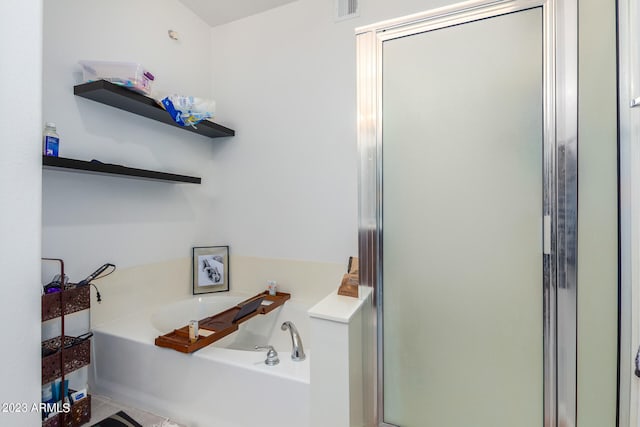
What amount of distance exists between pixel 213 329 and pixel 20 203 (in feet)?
3.72

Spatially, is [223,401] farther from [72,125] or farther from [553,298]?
[72,125]

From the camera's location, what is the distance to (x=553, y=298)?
97cm

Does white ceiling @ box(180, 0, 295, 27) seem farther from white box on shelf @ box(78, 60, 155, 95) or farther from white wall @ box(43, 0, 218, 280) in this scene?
white box on shelf @ box(78, 60, 155, 95)

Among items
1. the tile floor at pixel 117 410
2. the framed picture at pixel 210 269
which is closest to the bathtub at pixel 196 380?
the tile floor at pixel 117 410

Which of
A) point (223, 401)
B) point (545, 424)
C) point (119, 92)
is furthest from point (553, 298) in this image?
point (119, 92)

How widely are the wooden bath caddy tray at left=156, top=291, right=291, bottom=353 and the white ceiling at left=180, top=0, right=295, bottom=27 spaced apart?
2076 mm

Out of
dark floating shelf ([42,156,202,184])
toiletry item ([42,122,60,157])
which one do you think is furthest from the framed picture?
toiletry item ([42,122,60,157])

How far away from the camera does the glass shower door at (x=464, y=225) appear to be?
1.01 m

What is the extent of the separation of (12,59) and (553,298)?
5.22ft

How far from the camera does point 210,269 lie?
2205 mm

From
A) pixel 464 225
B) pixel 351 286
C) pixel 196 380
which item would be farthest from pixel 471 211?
pixel 196 380

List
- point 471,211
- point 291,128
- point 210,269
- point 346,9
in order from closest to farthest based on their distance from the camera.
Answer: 1. point 471,211
2. point 346,9
3. point 291,128
4. point 210,269

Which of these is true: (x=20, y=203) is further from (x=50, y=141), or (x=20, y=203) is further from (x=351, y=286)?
(x=351, y=286)

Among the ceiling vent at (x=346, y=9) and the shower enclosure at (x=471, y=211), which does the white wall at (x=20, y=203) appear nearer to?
the shower enclosure at (x=471, y=211)
